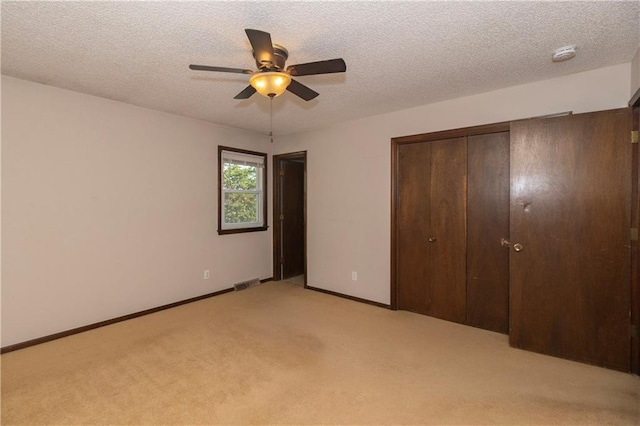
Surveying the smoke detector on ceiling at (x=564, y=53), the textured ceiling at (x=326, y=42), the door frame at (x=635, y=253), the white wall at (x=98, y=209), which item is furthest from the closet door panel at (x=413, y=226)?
the white wall at (x=98, y=209)

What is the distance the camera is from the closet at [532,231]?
2.44 m

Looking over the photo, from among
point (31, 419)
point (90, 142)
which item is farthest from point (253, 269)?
point (31, 419)

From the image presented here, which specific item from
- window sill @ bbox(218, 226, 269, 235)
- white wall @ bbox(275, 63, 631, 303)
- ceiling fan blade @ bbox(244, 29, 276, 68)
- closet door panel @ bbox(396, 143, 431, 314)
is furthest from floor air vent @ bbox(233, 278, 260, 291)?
ceiling fan blade @ bbox(244, 29, 276, 68)

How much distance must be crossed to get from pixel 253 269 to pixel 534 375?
378 cm

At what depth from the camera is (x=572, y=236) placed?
2.58 m

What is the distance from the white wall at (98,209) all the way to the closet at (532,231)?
2889 millimetres

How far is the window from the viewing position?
14.9 feet

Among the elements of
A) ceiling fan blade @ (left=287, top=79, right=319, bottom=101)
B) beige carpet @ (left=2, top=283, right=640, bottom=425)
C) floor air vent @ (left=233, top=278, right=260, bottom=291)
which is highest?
ceiling fan blade @ (left=287, top=79, right=319, bottom=101)

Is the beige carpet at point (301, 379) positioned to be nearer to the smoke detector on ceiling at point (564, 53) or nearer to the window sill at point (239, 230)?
the window sill at point (239, 230)

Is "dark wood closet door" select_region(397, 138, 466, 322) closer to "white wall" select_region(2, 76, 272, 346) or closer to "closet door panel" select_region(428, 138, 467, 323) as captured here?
"closet door panel" select_region(428, 138, 467, 323)

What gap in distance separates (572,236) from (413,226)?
1.51m

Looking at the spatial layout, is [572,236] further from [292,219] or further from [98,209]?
[98,209]

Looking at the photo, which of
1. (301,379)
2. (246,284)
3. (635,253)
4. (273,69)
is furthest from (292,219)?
(635,253)

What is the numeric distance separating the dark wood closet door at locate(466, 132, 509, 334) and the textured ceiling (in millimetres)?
639
